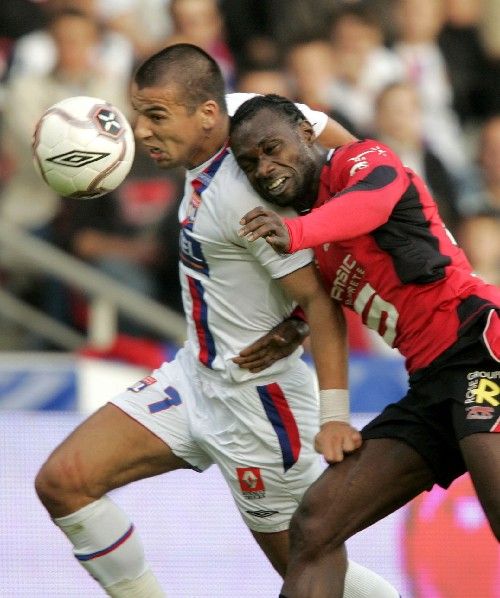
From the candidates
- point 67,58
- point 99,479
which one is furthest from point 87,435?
point 67,58

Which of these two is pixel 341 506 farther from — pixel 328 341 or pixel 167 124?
pixel 167 124

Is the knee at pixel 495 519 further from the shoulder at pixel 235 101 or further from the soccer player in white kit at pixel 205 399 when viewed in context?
the shoulder at pixel 235 101

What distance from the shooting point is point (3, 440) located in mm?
5844

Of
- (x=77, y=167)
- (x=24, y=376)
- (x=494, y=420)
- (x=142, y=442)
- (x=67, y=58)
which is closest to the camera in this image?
(x=494, y=420)

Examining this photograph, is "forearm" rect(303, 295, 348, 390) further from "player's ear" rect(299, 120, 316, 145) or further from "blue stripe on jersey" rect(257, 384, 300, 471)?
"player's ear" rect(299, 120, 316, 145)

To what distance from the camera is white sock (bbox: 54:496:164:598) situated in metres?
4.89

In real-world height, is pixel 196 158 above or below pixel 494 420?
above

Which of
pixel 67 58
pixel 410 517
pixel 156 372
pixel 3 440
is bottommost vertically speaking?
pixel 410 517

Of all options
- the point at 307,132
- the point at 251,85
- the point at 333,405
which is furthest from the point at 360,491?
the point at 251,85

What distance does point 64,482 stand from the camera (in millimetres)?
4840

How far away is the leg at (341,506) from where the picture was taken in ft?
14.3

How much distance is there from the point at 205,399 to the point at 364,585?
2.94 feet

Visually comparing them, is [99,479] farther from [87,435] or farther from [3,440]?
[3,440]

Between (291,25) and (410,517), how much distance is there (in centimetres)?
415
